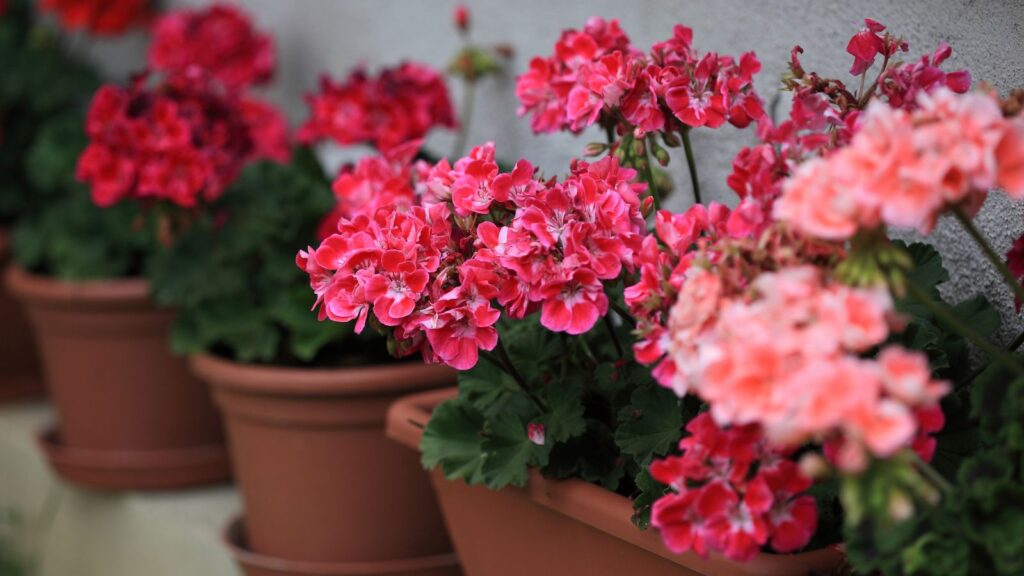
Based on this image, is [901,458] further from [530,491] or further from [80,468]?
[80,468]

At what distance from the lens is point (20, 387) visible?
8.94 ft

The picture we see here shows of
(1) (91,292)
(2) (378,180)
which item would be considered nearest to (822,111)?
(2) (378,180)

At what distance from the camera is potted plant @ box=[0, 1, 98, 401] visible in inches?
102

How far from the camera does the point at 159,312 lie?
2.00 meters

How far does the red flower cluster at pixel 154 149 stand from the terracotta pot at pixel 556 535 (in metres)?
0.55

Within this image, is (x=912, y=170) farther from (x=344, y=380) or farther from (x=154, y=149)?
(x=154, y=149)

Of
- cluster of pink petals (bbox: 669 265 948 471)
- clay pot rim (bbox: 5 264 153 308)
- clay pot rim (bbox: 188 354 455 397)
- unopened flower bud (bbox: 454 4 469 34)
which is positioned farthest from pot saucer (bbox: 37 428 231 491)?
cluster of pink petals (bbox: 669 265 948 471)

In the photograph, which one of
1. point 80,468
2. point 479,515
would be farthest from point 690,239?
point 80,468

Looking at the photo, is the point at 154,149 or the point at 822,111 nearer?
the point at 822,111

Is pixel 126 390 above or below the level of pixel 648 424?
below

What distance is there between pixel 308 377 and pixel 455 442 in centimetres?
42

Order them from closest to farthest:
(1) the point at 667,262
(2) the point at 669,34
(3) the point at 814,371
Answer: (3) the point at 814,371 → (1) the point at 667,262 → (2) the point at 669,34

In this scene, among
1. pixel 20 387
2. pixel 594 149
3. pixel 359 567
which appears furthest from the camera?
pixel 20 387

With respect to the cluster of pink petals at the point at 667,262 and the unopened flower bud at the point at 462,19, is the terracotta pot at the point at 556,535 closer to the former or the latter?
the cluster of pink petals at the point at 667,262
